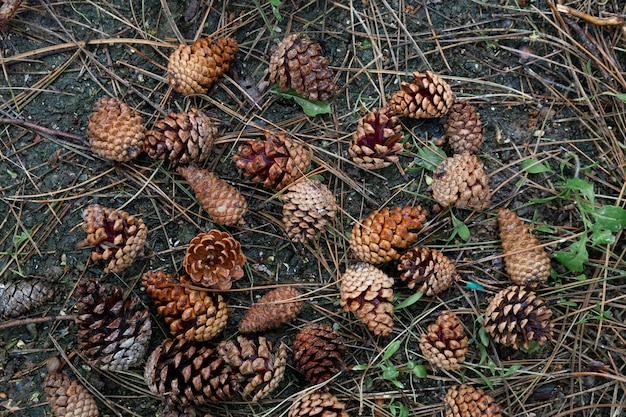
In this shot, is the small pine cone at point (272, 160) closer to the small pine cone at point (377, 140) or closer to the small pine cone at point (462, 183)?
the small pine cone at point (377, 140)

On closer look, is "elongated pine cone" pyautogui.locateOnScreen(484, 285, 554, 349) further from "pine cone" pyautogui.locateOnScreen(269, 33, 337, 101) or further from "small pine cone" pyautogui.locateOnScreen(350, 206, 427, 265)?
"pine cone" pyautogui.locateOnScreen(269, 33, 337, 101)

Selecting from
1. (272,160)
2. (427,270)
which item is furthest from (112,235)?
(427,270)

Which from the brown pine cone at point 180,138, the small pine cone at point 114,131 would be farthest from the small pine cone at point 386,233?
the small pine cone at point 114,131

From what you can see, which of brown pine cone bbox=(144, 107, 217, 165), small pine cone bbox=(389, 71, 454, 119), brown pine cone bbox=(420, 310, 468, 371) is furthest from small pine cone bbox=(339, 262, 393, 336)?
brown pine cone bbox=(144, 107, 217, 165)

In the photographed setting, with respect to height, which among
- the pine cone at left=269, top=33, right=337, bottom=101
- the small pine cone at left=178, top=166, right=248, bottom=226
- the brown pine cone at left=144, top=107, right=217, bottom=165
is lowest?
the small pine cone at left=178, top=166, right=248, bottom=226

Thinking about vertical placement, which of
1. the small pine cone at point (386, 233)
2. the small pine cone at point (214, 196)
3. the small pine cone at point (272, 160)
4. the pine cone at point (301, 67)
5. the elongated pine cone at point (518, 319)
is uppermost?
the pine cone at point (301, 67)

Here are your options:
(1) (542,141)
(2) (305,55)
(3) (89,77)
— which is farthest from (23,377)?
(1) (542,141)
